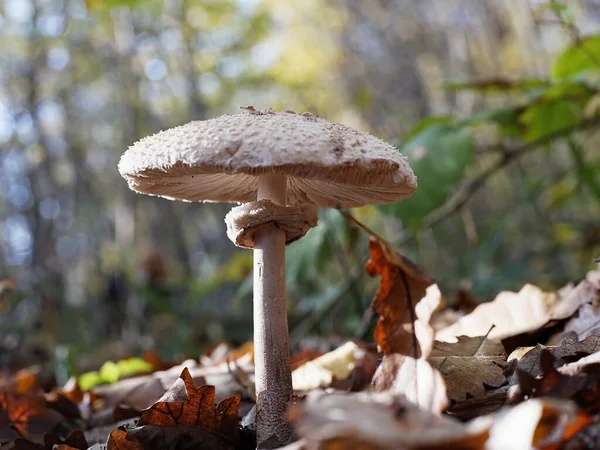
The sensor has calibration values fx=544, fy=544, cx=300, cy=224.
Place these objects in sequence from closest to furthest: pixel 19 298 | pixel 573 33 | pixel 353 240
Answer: pixel 573 33, pixel 353 240, pixel 19 298

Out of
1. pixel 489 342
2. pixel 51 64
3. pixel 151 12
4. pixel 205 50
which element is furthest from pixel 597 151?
pixel 51 64

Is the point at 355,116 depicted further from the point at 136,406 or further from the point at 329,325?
the point at 136,406

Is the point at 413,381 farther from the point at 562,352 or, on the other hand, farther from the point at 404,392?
the point at 562,352

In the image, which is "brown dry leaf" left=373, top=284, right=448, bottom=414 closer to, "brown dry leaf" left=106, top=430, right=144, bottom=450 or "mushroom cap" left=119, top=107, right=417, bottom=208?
"mushroom cap" left=119, top=107, right=417, bottom=208

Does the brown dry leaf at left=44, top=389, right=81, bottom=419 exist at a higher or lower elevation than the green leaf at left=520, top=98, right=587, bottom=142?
lower

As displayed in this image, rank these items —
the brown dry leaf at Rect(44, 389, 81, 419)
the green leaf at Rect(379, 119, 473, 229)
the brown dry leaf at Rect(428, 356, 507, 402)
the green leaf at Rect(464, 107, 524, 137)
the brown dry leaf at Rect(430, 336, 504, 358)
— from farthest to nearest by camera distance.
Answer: the green leaf at Rect(464, 107, 524, 137), the green leaf at Rect(379, 119, 473, 229), the brown dry leaf at Rect(44, 389, 81, 419), the brown dry leaf at Rect(430, 336, 504, 358), the brown dry leaf at Rect(428, 356, 507, 402)

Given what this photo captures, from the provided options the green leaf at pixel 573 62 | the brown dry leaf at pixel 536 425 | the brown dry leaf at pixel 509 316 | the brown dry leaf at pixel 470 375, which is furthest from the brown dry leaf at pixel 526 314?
the green leaf at pixel 573 62

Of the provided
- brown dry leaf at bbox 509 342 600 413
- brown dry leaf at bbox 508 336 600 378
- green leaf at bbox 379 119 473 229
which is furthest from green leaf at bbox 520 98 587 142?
brown dry leaf at bbox 509 342 600 413
